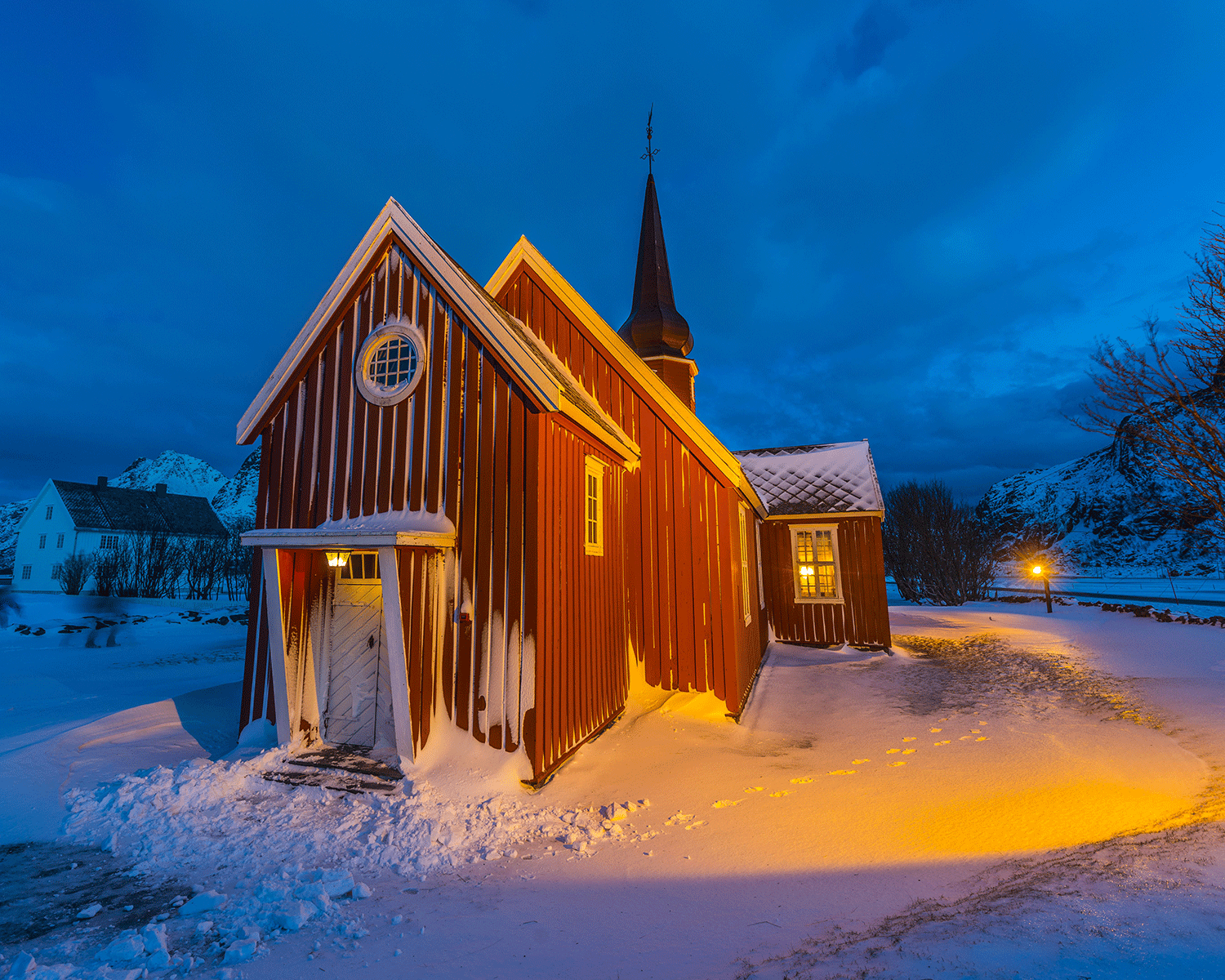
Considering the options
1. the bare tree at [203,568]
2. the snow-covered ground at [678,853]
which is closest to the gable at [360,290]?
the snow-covered ground at [678,853]

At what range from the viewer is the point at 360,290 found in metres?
7.78

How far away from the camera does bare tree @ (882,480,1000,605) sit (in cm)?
2770

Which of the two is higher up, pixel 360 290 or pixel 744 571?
pixel 360 290

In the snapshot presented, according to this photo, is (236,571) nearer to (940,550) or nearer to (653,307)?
(653,307)

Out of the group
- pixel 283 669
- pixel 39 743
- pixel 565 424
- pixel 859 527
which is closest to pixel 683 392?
pixel 859 527

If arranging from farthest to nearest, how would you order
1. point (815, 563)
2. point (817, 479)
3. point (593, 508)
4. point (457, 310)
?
point (817, 479), point (815, 563), point (593, 508), point (457, 310)

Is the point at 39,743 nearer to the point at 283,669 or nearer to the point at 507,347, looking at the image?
the point at 283,669

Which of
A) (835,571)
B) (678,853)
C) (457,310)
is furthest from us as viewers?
(835,571)

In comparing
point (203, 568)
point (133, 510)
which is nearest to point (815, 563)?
point (203, 568)

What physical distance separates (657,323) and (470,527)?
998 centimetres

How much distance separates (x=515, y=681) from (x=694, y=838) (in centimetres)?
245

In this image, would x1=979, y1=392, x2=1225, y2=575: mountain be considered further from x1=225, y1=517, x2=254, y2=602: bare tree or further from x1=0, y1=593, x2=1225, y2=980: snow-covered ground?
x1=225, y1=517, x2=254, y2=602: bare tree

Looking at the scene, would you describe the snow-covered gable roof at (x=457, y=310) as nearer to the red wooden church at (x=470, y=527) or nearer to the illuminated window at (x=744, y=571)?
the red wooden church at (x=470, y=527)

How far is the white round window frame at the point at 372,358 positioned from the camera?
723 centimetres
